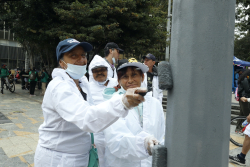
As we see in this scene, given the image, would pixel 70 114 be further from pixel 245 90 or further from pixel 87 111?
pixel 245 90

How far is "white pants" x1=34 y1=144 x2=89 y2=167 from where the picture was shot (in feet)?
5.65

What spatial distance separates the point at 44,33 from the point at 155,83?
8675 mm

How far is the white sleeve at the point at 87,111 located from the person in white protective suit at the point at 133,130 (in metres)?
0.43

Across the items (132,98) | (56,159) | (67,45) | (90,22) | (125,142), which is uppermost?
(90,22)

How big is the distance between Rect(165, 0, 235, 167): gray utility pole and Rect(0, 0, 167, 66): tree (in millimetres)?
9913

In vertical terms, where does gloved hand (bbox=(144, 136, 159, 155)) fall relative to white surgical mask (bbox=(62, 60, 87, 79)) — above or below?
below

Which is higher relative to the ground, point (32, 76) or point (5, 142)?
point (32, 76)

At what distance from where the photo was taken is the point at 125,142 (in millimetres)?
1627

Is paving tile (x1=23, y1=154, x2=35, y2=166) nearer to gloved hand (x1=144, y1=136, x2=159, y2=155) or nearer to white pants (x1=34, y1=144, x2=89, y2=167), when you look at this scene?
white pants (x1=34, y1=144, x2=89, y2=167)

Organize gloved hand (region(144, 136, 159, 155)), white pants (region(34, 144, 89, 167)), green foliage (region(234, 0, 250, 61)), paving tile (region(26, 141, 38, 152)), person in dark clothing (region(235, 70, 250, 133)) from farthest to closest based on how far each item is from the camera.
Answer: green foliage (region(234, 0, 250, 61)) < person in dark clothing (region(235, 70, 250, 133)) < paving tile (region(26, 141, 38, 152)) < white pants (region(34, 144, 89, 167)) < gloved hand (region(144, 136, 159, 155))

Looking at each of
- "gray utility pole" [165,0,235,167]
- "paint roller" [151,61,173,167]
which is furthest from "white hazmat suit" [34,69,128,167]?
"gray utility pole" [165,0,235,167]

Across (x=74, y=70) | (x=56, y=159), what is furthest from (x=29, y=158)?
(x=74, y=70)

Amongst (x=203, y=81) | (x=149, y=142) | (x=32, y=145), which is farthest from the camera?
(x=32, y=145)

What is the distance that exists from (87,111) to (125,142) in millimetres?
486
